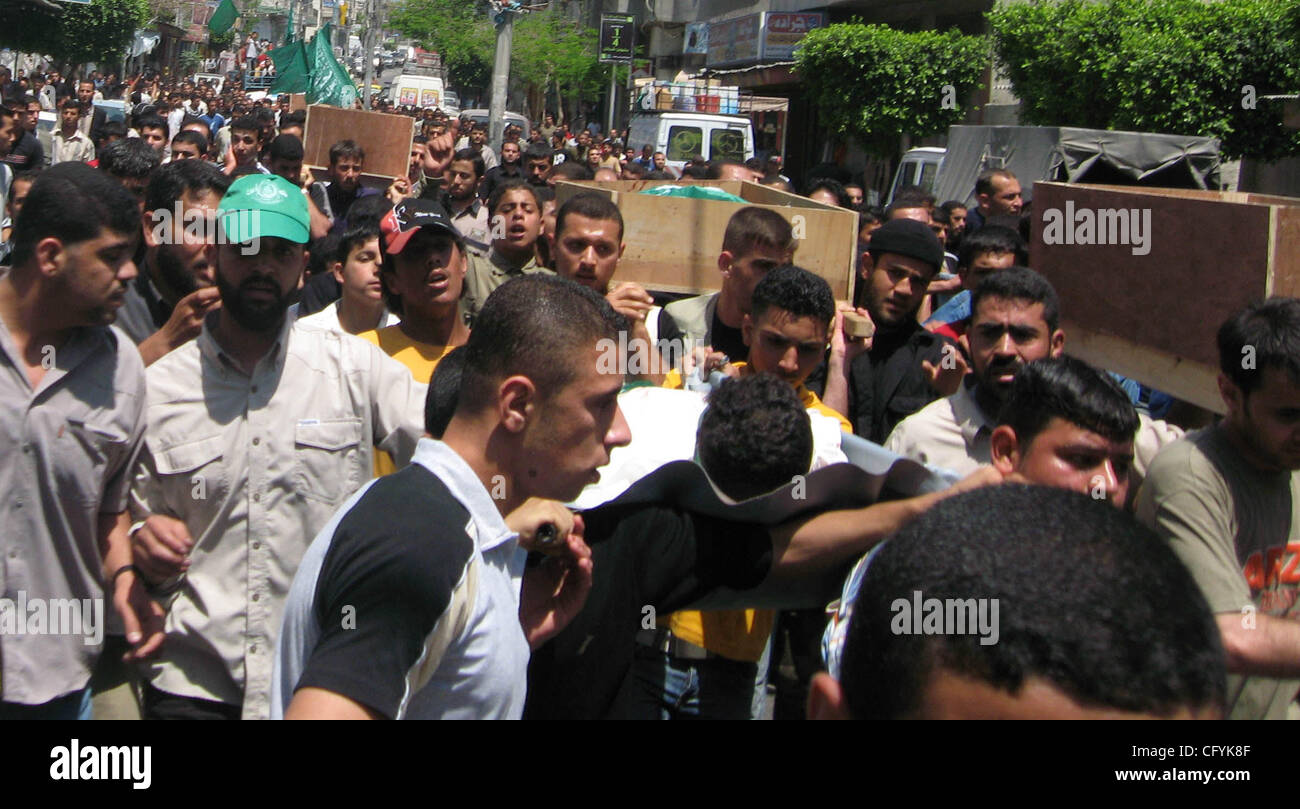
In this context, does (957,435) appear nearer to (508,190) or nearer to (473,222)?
(508,190)

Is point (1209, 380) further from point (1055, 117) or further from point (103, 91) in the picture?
point (103, 91)

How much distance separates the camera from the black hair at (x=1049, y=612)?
45.2 inches

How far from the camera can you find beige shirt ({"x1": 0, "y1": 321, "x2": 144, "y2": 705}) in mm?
2932

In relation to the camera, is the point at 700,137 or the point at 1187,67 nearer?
the point at 1187,67

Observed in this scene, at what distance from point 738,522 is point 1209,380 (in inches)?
94.7

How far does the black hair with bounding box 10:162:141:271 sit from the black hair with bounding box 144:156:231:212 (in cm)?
125

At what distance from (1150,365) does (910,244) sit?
1017mm

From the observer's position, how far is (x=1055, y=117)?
57.5 ft

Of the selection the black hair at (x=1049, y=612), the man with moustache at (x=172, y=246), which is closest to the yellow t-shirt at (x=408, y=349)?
the man with moustache at (x=172, y=246)

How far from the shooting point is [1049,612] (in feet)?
3.81

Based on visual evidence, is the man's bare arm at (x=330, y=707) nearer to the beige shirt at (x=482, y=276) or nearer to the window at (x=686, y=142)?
the beige shirt at (x=482, y=276)

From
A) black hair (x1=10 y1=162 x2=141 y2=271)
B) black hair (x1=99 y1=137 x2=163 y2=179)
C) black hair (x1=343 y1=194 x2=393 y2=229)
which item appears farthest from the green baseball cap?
black hair (x1=99 y1=137 x2=163 y2=179)

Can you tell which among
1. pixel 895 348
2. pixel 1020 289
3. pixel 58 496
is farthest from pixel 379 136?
pixel 58 496

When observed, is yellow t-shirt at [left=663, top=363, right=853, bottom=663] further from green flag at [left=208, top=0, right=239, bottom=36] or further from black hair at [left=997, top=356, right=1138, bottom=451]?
green flag at [left=208, top=0, right=239, bottom=36]
